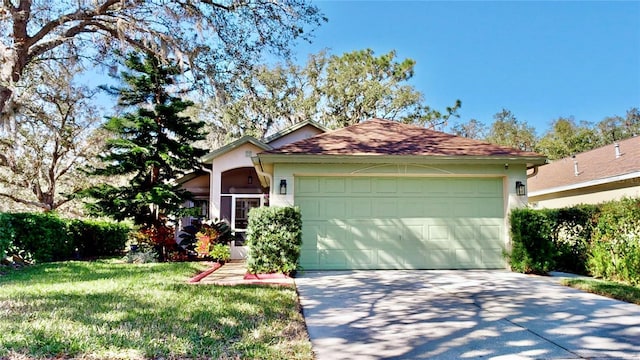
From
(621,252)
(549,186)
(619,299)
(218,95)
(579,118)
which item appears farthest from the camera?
(579,118)

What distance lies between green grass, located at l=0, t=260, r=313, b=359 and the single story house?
281 cm

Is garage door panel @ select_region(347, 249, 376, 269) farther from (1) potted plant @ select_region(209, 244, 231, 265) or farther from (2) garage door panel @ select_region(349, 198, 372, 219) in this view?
(1) potted plant @ select_region(209, 244, 231, 265)

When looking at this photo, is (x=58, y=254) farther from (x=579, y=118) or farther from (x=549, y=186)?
(x=579, y=118)

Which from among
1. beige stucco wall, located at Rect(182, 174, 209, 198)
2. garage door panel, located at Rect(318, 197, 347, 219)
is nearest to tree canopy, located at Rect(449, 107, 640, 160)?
beige stucco wall, located at Rect(182, 174, 209, 198)

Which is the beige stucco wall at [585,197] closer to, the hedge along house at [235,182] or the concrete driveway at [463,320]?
the concrete driveway at [463,320]

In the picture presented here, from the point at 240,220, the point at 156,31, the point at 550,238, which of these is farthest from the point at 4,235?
the point at 550,238

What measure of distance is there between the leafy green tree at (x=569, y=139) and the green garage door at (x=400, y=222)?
2473 centimetres

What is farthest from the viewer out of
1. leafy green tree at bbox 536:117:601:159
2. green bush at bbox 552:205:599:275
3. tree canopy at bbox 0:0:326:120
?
leafy green tree at bbox 536:117:601:159

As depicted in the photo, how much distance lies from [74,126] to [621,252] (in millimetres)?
19415

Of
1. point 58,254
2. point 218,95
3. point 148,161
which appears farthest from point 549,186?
point 58,254

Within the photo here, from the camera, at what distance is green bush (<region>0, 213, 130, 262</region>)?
31.8ft

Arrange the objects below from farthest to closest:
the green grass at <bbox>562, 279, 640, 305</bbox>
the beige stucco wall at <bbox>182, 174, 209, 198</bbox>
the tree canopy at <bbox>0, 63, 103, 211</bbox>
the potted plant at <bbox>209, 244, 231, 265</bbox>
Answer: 1. the tree canopy at <bbox>0, 63, 103, 211</bbox>
2. the beige stucco wall at <bbox>182, 174, 209, 198</bbox>
3. the potted plant at <bbox>209, 244, 231, 265</bbox>
4. the green grass at <bbox>562, 279, 640, 305</bbox>

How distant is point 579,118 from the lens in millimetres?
31672

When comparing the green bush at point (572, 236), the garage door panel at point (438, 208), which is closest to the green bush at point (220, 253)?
the garage door panel at point (438, 208)
